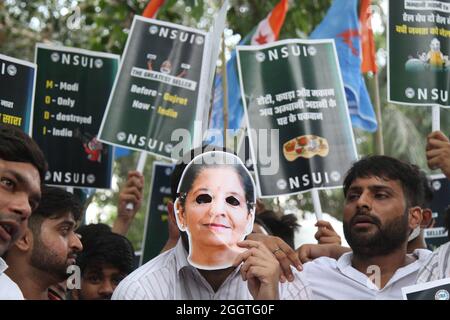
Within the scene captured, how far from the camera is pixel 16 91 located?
5715mm

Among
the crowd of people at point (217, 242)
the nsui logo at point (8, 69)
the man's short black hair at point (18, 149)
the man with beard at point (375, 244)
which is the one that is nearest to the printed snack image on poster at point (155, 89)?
the crowd of people at point (217, 242)

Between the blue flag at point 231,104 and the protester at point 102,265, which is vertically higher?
the blue flag at point 231,104

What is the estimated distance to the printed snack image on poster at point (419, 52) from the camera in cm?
590

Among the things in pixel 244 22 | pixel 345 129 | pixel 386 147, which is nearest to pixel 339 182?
pixel 345 129

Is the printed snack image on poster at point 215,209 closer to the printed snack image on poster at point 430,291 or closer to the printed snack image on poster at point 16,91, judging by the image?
the printed snack image on poster at point 430,291

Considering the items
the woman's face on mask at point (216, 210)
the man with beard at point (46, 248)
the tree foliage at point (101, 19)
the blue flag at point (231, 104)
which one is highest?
the tree foliage at point (101, 19)

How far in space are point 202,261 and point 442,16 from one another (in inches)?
126

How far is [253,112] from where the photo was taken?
5.88 meters

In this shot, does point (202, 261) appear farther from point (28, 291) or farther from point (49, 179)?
point (49, 179)

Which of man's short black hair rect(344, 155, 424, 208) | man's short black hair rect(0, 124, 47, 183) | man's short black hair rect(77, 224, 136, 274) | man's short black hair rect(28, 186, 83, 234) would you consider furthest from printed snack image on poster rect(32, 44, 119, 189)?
man's short black hair rect(0, 124, 47, 183)

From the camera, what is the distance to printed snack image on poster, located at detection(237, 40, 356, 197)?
18.6ft

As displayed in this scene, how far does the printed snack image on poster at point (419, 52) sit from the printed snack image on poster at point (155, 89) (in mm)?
1279

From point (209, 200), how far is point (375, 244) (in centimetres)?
119
